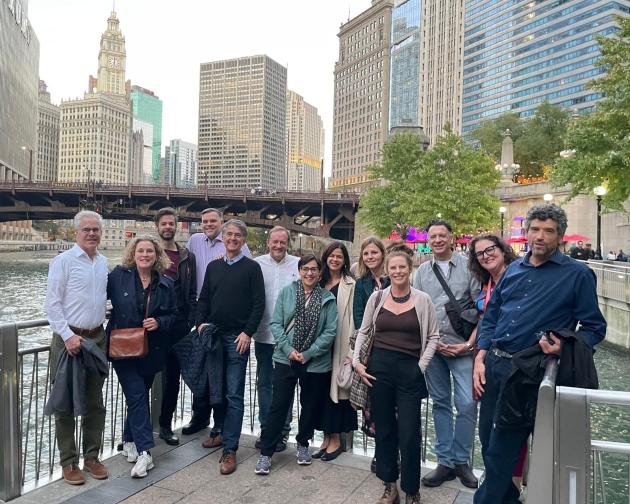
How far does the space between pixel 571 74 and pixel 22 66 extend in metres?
101

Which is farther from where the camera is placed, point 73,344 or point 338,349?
point 338,349

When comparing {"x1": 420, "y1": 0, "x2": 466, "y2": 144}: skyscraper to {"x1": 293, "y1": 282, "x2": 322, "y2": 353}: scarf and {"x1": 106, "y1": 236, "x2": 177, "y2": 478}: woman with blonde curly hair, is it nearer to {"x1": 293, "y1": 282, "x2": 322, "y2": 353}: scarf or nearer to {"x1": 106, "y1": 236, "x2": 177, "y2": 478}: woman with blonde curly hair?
{"x1": 293, "y1": 282, "x2": 322, "y2": 353}: scarf

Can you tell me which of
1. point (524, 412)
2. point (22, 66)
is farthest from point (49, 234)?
point (524, 412)

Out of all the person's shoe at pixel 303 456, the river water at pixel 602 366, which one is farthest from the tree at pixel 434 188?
the person's shoe at pixel 303 456

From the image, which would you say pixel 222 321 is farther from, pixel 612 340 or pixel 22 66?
pixel 22 66

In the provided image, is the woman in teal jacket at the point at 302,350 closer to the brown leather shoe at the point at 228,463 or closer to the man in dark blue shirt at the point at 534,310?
the brown leather shoe at the point at 228,463

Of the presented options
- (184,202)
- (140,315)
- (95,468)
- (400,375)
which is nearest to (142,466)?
(95,468)

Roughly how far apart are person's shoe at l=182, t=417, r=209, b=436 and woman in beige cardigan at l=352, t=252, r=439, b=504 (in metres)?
2.21

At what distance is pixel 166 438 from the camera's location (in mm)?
5297

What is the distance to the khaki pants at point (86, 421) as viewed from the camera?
4371 millimetres

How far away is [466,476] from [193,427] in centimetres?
270

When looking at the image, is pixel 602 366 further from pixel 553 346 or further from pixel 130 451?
pixel 130 451

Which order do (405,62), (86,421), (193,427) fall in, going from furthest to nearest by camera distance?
(405,62), (193,427), (86,421)

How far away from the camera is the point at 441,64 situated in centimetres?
13175
